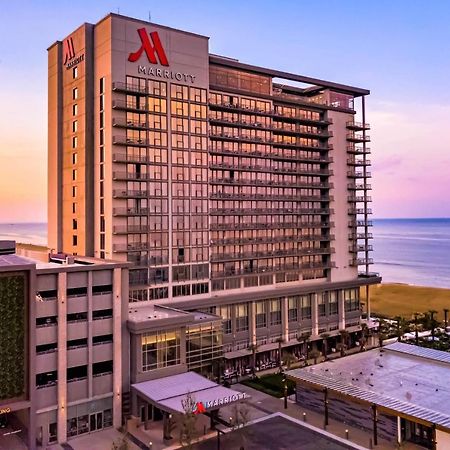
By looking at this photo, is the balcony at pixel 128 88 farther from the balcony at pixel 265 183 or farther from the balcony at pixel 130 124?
the balcony at pixel 265 183

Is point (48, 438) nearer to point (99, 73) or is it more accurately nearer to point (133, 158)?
point (133, 158)

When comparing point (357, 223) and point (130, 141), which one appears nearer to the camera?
point (130, 141)

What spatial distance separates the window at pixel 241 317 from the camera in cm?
7425

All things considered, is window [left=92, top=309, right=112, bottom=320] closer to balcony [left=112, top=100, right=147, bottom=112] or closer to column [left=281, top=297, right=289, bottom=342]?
balcony [left=112, top=100, right=147, bottom=112]

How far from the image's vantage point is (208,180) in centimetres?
7262

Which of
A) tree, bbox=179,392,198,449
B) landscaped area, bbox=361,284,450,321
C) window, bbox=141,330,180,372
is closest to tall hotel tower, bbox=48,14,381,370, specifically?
window, bbox=141,330,180,372

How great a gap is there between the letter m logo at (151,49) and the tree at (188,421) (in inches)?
1700

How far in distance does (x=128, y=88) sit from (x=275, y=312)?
4085cm

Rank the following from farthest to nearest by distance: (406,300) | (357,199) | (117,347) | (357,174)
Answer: (406,300), (357,174), (357,199), (117,347)

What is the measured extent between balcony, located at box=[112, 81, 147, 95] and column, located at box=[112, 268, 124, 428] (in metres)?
24.8

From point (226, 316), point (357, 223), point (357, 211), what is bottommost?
point (226, 316)

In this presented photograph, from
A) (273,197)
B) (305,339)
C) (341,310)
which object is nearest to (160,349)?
(305,339)

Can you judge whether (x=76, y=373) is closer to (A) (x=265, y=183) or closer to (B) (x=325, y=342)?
(B) (x=325, y=342)

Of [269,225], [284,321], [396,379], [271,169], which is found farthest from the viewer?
[271,169]
